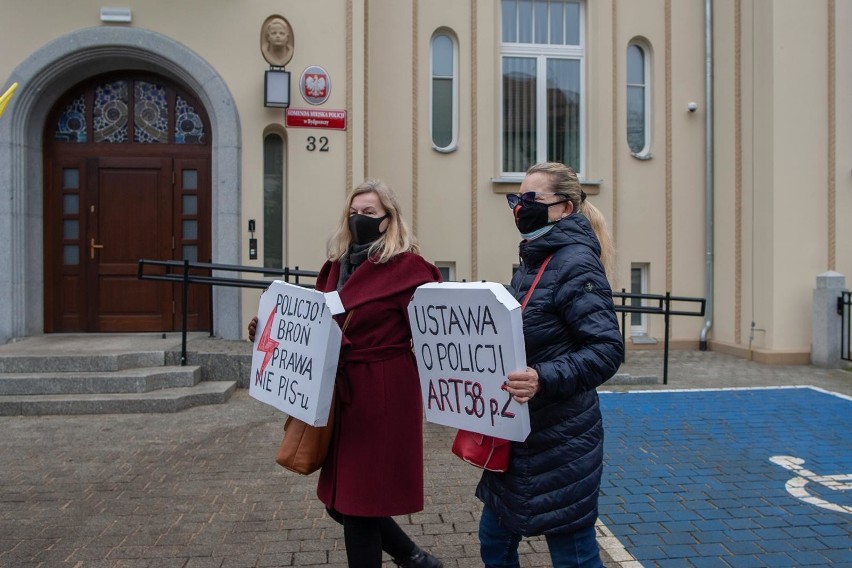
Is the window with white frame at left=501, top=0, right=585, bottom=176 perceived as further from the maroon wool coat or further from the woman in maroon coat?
the maroon wool coat

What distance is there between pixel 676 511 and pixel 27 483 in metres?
4.46

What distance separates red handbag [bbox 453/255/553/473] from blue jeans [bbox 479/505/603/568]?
0.25m

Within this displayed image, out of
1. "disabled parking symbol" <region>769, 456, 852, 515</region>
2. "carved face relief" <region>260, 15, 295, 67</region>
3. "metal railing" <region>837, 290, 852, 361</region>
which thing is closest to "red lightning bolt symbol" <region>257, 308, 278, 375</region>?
"disabled parking symbol" <region>769, 456, 852, 515</region>

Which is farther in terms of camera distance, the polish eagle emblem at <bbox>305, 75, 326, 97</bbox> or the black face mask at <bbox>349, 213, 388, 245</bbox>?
the polish eagle emblem at <bbox>305, 75, 326, 97</bbox>

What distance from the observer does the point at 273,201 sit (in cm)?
967

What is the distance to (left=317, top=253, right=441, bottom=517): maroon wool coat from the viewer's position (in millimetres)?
3133

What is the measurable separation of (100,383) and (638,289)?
7954 millimetres

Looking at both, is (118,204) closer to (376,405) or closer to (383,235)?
(383,235)

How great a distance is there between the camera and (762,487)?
5070 millimetres

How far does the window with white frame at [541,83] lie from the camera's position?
11.2 m

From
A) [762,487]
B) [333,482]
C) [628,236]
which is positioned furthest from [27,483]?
[628,236]

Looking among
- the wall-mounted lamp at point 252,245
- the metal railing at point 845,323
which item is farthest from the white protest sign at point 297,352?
the metal railing at point 845,323

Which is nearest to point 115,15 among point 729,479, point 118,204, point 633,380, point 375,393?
point 118,204

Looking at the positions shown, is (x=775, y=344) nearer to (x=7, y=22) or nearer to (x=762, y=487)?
(x=762, y=487)
